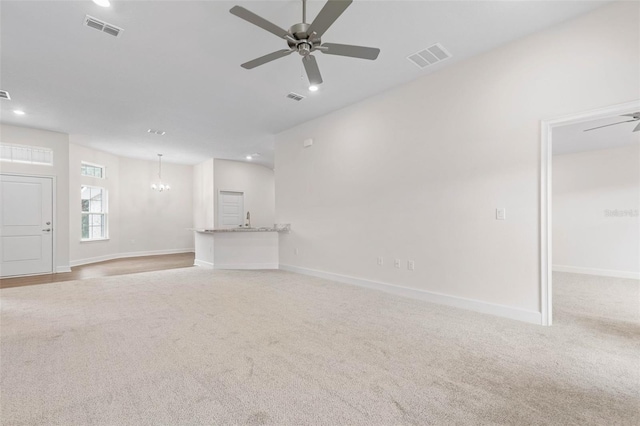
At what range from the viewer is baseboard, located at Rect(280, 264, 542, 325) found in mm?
3234

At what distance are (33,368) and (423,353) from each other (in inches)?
120

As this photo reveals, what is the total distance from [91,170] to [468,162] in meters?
9.29

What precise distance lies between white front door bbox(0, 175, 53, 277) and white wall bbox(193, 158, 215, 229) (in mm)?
3888

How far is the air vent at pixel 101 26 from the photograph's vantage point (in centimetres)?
287

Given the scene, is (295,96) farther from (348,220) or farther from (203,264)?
(203,264)

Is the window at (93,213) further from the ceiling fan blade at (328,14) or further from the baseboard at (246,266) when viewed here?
the ceiling fan blade at (328,14)

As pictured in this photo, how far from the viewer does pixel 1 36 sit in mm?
3090

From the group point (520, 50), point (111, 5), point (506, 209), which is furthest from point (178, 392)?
point (520, 50)

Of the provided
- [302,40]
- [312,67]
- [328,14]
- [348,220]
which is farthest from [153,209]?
[328,14]

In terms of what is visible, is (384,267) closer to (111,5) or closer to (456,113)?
(456,113)

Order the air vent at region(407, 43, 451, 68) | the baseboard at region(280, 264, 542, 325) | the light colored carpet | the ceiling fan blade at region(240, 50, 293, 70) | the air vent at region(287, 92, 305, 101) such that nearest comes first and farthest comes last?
1. the light colored carpet
2. the ceiling fan blade at region(240, 50, 293, 70)
3. the baseboard at region(280, 264, 542, 325)
4. the air vent at region(407, 43, 451, 68)
5. the air vent at region(287, 92, 305, 101)

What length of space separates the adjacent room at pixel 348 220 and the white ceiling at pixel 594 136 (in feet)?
0.27

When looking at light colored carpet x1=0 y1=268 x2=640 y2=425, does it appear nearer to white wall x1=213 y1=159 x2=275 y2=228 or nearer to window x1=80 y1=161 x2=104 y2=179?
window x1=80 y1=161 x2=104 y2=179

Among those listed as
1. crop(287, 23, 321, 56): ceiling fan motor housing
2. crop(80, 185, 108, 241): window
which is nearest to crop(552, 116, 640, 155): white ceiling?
crop(287, 23, 321, 56): ceiling fan motor housing
